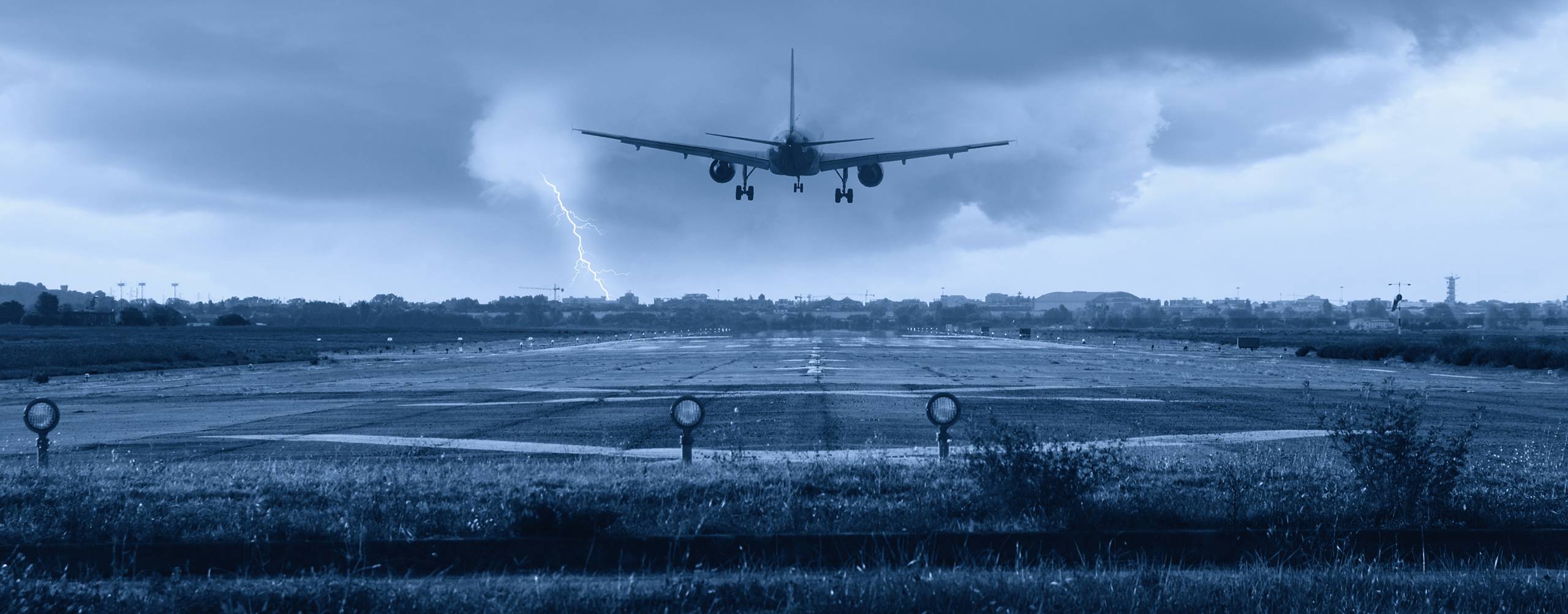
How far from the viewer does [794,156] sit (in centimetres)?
3017

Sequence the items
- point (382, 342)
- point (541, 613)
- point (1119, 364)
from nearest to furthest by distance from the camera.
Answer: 1. point (541, 613)
2. point (1119, 364)
3. point (382, 342)

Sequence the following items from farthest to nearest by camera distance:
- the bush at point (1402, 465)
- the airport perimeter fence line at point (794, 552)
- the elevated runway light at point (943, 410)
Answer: the elevated runway light at point (943, 410), the bush at point (1402, 465), the airport perimeter fence line at point (794, 552)

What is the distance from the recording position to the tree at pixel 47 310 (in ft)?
509

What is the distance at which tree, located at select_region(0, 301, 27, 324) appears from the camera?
525 feet

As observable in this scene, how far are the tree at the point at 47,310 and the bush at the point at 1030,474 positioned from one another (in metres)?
176

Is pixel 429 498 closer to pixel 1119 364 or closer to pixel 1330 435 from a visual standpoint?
pixel 1330 435

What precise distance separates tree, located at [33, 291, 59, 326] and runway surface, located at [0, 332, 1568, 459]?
121925mm

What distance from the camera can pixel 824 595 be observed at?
7.25 m

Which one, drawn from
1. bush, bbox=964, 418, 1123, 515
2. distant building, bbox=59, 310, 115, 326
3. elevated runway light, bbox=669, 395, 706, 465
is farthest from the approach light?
distant building, bbox=59, 310, 115, 326

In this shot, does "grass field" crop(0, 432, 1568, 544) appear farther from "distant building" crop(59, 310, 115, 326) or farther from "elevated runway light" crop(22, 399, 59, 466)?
"distant building" crop(59, 310, 115, 326)

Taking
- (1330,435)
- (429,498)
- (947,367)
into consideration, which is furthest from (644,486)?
(947,367)

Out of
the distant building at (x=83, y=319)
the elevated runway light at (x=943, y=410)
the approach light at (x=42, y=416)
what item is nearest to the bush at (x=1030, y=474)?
the elevated runway light at (x=943, y=410)

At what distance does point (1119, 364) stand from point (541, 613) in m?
49.9

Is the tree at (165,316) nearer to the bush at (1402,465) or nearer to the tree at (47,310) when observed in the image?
the tree at (47,310)
